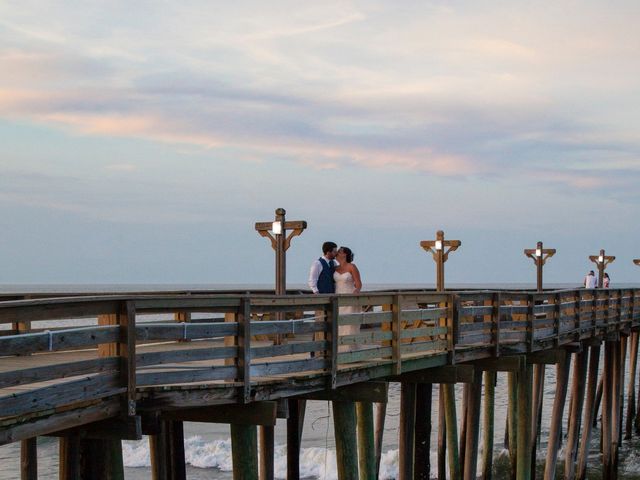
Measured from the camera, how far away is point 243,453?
401 inches

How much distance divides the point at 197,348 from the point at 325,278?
4424 millimetres

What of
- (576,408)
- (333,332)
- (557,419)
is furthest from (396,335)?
(576,408)

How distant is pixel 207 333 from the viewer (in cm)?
923

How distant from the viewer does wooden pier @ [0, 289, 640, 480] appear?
304 inches

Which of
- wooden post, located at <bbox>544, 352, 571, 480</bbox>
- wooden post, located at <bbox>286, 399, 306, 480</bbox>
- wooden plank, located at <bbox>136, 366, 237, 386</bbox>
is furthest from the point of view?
wooden post, located at <bbox>544, 352, 571, 480</bbox>

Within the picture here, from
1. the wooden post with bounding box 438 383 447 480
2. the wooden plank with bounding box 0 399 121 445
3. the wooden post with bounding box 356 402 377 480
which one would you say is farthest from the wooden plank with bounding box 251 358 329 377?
the wooden post with bounding box 438 383 447 480

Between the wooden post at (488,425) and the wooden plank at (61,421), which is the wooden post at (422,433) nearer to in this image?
the wooden post at (488,425)

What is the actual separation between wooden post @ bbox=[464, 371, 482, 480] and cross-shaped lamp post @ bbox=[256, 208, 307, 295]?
136 inches

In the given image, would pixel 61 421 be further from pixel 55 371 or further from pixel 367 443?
pixel 367 443

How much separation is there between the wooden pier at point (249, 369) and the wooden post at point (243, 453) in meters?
0.01

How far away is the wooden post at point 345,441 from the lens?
12445mm

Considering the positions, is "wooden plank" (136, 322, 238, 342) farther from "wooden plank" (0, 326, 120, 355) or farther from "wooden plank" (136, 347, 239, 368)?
"wooden plank" (0, 326, 120, 355)

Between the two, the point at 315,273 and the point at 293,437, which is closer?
the point at 315,273

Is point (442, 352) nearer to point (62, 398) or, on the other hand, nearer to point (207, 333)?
point (207, 333)
